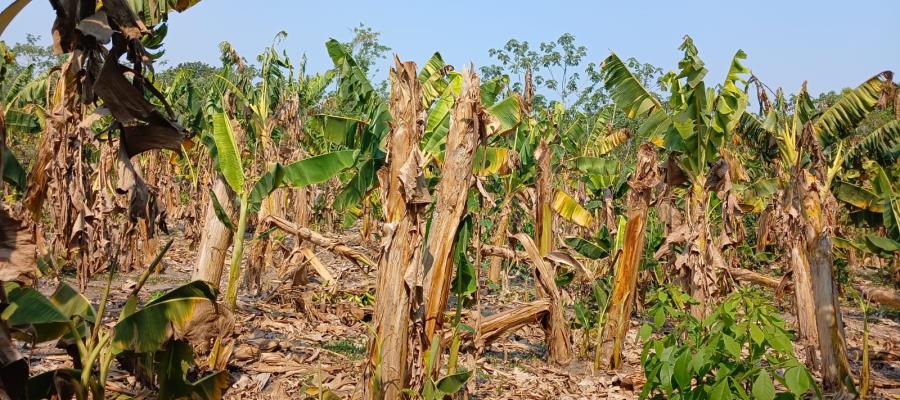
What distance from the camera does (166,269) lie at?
1312cm

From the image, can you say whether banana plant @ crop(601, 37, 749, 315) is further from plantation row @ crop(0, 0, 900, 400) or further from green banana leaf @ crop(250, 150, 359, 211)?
green banana leaf @ crop(250, 150, 359, 211)

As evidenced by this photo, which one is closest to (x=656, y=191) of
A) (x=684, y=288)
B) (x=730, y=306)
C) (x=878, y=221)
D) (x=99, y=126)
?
(x=684, y=288)

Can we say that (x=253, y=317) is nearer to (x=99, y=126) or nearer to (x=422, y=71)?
(x=422, y=71)

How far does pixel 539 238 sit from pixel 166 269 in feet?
24.5

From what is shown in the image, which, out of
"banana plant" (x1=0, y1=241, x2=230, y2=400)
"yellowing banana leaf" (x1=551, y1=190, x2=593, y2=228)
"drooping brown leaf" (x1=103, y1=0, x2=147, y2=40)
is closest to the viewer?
"drooping brown leaf" (x1=103, y1=0, x2=147, y2=40)

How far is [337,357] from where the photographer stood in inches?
313

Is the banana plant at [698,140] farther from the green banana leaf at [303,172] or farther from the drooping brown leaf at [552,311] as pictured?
the green banana leaf at [303,172]

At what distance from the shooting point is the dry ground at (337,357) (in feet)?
23.0

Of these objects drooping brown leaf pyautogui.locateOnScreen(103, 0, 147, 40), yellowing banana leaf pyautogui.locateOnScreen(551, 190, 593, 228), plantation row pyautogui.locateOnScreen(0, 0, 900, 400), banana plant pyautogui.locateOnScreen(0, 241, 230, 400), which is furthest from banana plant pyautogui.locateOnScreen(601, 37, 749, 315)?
drooping brown leaf pyautogui.locateOnScreen(103, 0, 147, 40)

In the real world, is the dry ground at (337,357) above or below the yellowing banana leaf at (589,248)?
below

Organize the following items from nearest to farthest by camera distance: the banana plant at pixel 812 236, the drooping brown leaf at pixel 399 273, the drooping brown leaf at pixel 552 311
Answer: the drooping brown leaf at pixel 399 273, the banana plant at pixel 812 236, the drooping brown leaf at pixel 552 311

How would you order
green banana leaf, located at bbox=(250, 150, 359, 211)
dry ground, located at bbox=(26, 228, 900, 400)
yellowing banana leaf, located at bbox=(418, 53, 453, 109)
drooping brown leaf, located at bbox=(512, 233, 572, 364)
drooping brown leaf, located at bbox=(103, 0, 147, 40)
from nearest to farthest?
drooping brown leaf, located at bbox=(103, 0, 147, 40) < green banana leaf, located at bbox=(250, 150, 359, 211) < dry ground, located at bbox=(26, 228, 900, 400) < drooping brown leaf, located at bbox=(512, 233, 572, 364) < yellowing banana leaf, located at bbox=(418, 53, 453, 109)

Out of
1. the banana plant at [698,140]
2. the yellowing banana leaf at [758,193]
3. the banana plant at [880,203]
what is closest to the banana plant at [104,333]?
the banana plant at [698,140]

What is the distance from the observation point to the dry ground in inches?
276
